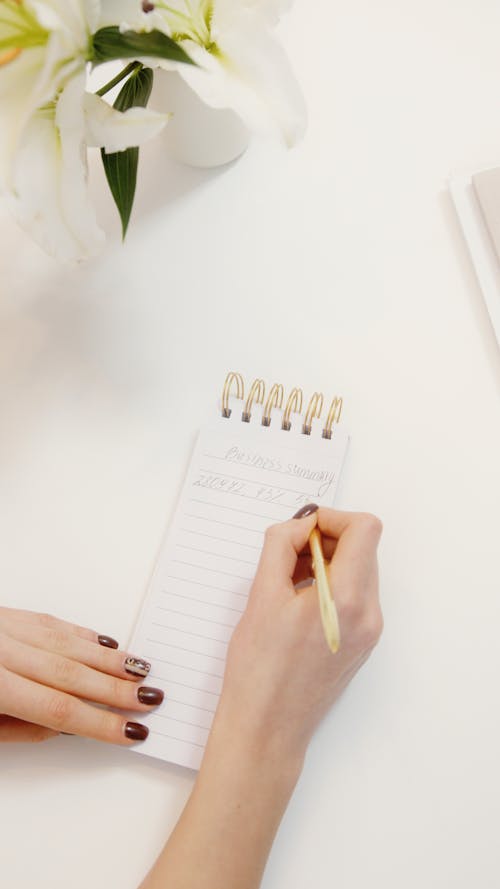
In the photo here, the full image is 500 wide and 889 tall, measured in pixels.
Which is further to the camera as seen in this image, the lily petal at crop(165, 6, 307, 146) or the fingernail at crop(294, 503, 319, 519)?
the fingernail at crop(294, 503, 319, 519)

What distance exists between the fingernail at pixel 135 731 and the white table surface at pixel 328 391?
2cm

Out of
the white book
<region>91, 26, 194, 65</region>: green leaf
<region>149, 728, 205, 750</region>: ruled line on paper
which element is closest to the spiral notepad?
<region>149, 728, 205, 750</region>: ruled line on paper

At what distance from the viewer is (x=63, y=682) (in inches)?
22.2

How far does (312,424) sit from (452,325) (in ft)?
0.56

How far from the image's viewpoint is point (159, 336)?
2.29 feet

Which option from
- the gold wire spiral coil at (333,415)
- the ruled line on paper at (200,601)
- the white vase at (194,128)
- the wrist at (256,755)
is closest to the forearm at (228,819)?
the wrist at (256,755)

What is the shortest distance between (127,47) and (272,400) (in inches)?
12.7

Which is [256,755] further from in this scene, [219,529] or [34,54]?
[34,54]

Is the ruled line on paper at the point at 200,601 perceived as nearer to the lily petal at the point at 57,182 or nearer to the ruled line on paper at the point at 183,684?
the ruled line on paper at the point at 183,684

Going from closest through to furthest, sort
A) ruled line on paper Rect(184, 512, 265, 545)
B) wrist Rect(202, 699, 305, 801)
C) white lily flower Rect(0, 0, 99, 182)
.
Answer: white lily flower Rect(0, 0, 99, 182), wrist Rect(202, 699, 305, 801), ruled line on paper Rect(184, 512, 265, 545)

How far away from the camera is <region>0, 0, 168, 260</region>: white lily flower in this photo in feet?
1.37

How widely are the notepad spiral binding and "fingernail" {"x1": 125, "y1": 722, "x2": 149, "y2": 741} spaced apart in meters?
0.29

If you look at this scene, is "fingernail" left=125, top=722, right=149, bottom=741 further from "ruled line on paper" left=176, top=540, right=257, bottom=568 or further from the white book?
the white book

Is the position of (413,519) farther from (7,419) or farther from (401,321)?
(7,419)
